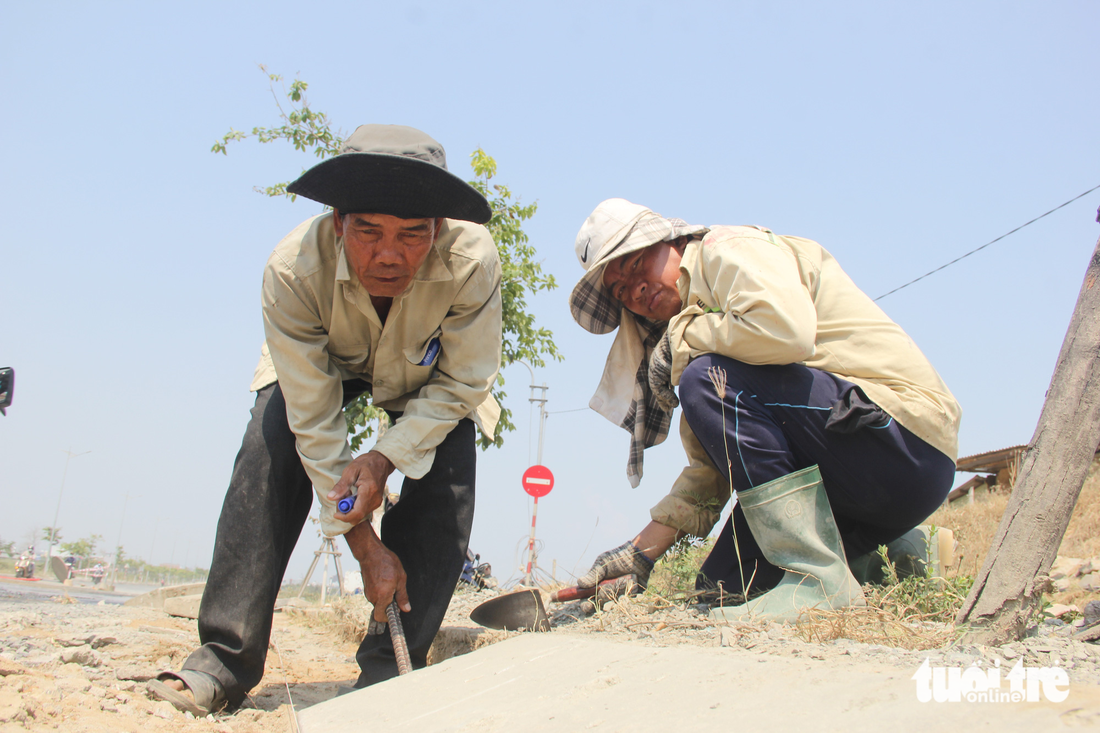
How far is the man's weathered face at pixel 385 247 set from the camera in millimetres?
Result: 2283

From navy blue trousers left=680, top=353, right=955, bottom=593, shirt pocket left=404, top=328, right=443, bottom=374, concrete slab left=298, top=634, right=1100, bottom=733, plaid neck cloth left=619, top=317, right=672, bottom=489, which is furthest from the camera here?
plaid neck cloth left=619, top=317, right=672, bottom=489

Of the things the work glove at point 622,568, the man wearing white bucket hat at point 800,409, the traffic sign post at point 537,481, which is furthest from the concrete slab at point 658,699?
the traffic sign post at point 537,481

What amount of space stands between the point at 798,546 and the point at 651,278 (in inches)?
44.6

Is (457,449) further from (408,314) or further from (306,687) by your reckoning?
(306,687)

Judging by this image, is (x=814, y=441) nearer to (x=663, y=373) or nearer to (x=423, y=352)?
(x=663, y=373)

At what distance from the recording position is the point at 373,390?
2.68 meters

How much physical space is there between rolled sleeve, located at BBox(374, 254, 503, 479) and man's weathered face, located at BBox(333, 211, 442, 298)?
0.23 metres

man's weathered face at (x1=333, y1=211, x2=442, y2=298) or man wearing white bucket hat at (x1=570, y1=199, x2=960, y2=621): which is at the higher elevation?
man's weathered face at (x1=333, y1=211, x2=442, y2=298)

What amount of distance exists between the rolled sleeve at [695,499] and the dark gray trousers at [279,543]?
2.84 ft

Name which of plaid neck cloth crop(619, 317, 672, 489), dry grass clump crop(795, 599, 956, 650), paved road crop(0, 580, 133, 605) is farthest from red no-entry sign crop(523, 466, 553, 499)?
dry grass clump crop(795, 599, 956, 650)

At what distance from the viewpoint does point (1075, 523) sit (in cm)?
769

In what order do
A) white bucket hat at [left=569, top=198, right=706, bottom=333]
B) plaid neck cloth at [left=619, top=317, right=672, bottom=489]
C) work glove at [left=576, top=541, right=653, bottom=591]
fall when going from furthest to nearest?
plaid neck cloth at [left=619, top=317, right=672, bottom=489], work glove at [left=576, top=541, right=653, bottom=591], white bucket hat at [left=569, top=198, right=706, bottom=333]

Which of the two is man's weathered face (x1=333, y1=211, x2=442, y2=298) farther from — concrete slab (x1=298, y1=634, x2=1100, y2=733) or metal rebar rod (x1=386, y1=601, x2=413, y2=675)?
concrete slab (x1=298, y1=634, x2=1100, y2=733)

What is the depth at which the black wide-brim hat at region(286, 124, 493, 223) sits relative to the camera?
7.16ft
